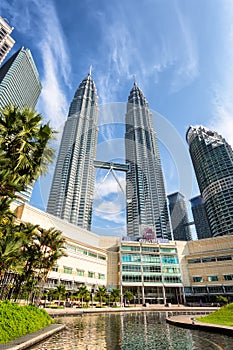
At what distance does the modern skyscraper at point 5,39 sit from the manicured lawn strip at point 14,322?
15980 cm

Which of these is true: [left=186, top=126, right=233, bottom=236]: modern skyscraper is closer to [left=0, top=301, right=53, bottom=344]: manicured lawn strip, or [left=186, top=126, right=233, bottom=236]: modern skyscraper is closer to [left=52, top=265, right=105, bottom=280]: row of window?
[left=52, top=265, right=105, bottom=280]: row of window

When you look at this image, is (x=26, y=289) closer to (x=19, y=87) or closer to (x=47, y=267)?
(x=47, y=267)

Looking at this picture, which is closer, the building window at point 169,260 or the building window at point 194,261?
the building window at point 194,261

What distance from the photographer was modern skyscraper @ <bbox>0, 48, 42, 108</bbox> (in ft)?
335

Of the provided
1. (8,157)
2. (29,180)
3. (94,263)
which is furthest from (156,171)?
(94,263)

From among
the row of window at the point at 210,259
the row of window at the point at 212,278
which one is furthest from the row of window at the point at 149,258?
the row of window at the point at 212,278

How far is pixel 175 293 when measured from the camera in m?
66.8

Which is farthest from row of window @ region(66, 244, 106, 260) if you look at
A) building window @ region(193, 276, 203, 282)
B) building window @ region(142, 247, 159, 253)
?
building window @ region(193, 276, 203, 282)

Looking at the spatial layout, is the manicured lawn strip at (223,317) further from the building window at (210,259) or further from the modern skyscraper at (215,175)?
the modern skyscraper at (215,175)

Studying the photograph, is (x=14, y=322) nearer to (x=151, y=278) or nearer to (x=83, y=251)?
(x=83, y=251)

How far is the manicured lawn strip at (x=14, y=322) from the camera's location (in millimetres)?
8664

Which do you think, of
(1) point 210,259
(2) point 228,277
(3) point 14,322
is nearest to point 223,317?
(3) point 14,322

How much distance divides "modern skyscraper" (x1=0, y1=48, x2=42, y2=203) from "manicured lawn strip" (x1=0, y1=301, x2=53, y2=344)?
295 feet

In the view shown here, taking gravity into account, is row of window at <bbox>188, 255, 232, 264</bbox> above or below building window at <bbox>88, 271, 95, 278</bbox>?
above
